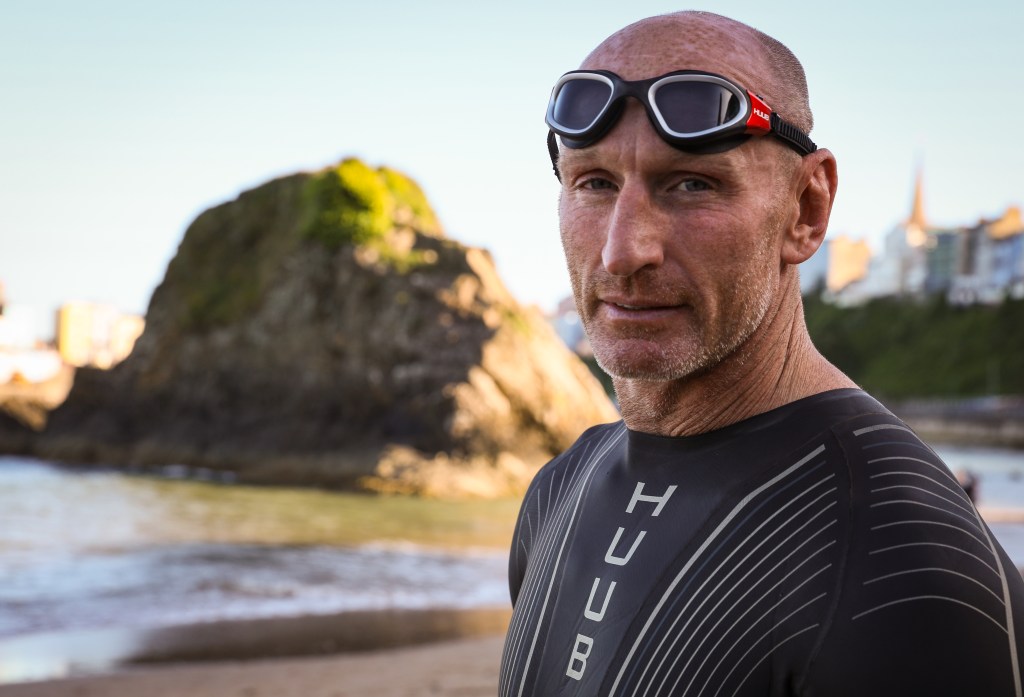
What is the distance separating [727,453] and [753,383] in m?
0.11

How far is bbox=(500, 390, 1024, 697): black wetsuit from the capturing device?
107 cm

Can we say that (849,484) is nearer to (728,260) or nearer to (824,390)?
(824,390)

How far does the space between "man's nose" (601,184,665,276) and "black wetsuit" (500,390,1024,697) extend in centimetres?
27

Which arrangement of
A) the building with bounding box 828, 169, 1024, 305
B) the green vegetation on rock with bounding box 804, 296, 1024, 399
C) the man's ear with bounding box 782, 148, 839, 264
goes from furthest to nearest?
the building with bounding box 828, 169, 1024, 305 < the green vegetation on rock with bounding box 804, 296, 1024, 399 < the man's ear with bounding box 782, 148, 839, 264

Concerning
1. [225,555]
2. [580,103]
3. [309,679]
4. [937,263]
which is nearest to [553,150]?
[580,103]

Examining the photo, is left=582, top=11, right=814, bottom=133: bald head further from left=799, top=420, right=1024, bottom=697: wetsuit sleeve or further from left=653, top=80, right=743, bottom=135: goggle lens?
left=799, top=420, right=1024, bottom=697: wetsuit sleeve

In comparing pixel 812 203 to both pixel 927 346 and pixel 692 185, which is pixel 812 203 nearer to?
pixel 692 185

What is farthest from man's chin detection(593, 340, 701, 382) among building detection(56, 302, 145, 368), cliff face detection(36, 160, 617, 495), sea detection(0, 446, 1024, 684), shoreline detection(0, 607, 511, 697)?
building detection(56, 302, 145, 368)

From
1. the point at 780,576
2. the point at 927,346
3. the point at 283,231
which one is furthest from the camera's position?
the point at 927,346

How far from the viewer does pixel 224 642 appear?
9141 mm

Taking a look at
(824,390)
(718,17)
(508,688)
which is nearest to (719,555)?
(824,390)

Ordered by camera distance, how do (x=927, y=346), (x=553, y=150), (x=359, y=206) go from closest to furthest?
1. (x=553, y=150)
2. (x=359, y=206)
3. (x=927, y=346)

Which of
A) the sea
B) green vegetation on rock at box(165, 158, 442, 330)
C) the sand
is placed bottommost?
the sea

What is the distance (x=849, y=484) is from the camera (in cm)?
122
